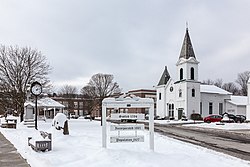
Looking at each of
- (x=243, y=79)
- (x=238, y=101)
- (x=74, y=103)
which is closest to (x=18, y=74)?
(x=238, y=101)

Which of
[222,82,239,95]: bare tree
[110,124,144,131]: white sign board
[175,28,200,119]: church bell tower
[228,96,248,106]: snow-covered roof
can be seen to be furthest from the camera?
[222,82,239,95]: bare tree

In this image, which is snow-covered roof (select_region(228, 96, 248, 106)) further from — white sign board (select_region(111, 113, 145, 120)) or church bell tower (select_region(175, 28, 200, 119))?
white sign board (select_region(111, 113, 145, 120))

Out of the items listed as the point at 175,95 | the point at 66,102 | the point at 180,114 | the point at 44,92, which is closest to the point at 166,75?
the point at 175,95

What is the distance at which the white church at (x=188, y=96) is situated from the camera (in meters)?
55.3

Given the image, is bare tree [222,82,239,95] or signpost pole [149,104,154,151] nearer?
signpost pole [149,104,154,151]

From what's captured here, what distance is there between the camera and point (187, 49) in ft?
184

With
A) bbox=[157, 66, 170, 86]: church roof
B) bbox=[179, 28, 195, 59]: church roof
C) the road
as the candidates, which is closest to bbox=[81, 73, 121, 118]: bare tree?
bbox=[157, 66, 170, 86]: church roof

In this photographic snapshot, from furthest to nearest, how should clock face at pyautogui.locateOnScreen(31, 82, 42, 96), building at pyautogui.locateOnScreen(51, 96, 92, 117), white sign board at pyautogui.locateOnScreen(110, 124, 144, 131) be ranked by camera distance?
building at pyautogui.locateOnScreen(51, 96, 92, 117) → clock face at pyautogui.locateOnScreen(31, 82, 42, 96) → white sign board at pyautogui.locateOnScreen(110, 124, 144, 131)

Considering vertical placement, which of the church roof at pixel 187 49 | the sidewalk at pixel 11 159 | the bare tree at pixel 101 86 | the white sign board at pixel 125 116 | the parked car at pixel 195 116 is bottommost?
the parked car at pixel 195 116

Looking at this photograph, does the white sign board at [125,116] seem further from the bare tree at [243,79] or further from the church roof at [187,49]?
the bare tree at [243,79]

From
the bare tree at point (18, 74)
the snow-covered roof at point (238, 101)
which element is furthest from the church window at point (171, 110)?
the bare tree at point (18, 74)

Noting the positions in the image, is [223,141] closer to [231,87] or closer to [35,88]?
[35,88]

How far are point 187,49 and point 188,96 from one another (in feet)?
28.6

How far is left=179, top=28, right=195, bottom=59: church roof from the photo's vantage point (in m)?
56.0
